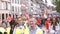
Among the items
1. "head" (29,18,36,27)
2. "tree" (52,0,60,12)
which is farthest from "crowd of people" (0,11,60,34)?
"tree" (52,0,60,12)

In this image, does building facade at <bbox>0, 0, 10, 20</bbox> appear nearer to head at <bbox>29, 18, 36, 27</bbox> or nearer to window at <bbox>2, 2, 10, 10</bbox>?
window at <bbox>2, 2, 10, 10</bbox>

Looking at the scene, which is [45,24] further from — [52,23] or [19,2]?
[19,2]

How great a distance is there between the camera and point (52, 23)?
5.58ft

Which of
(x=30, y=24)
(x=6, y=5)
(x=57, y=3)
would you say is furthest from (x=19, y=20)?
(x=57, y=3)

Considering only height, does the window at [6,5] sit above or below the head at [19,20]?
above

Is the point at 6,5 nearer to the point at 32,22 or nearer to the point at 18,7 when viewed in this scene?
the point at 18,7

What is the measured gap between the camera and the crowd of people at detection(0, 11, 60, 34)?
65.3 inches

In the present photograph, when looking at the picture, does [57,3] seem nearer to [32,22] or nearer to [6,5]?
[32,22]

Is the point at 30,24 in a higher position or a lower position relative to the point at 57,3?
lower

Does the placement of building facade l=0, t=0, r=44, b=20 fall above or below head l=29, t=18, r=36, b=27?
above

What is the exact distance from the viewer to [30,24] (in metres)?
1.66

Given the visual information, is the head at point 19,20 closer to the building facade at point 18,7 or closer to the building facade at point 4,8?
the building facade at point 18,7

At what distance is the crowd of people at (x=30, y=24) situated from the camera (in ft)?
5.44

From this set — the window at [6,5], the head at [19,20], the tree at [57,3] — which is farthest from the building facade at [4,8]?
the tree at [57,3]
